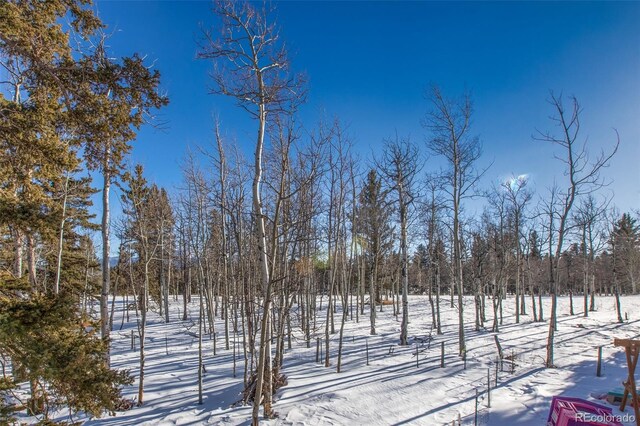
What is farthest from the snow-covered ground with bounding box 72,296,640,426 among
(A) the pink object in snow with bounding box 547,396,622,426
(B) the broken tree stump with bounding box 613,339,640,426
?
(B) the broken tree stump with bounding box 613,339,640,426

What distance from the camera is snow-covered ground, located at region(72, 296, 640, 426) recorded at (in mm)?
8047

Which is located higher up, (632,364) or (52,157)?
(52,157)

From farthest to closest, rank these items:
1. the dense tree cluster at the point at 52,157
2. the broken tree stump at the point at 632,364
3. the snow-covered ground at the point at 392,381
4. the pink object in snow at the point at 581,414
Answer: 1. the snow-covered ground at the point at 392,381
2. the broken tree stump at the point at 632,364
3. the pink object in snow at the point at 581,414
4. the dense tree cluster at the point at 52,157

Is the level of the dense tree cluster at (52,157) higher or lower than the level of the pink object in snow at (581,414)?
higher

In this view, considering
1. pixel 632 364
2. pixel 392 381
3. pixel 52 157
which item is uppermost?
pixel 52 157

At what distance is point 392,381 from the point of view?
10.2 metres

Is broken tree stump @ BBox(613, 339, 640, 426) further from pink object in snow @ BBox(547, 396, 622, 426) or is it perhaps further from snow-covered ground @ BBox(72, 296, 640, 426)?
snow-covered ground @ BBox(72, 296, 640, 426)

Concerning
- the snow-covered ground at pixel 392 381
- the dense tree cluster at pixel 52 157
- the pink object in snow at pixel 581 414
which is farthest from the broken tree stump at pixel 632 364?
the dense tree cluster at pixel 52 157

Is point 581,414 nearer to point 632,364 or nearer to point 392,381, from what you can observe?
point 632,364

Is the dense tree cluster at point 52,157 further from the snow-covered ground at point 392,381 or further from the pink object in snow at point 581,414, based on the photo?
the pink object in snow at point 581,414

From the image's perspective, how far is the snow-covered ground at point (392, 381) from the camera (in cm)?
805

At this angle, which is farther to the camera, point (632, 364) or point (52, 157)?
point (632, 364)

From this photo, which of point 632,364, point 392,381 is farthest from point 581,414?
point 392,381

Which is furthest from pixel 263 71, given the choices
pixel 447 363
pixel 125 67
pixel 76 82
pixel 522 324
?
pixel 522 324
